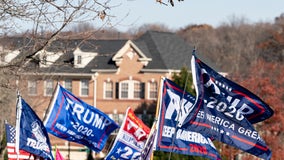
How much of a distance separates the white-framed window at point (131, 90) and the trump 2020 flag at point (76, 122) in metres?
33.4

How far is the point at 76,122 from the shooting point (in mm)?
20578

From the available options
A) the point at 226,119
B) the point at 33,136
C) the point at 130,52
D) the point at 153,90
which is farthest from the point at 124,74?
the point at 226,119

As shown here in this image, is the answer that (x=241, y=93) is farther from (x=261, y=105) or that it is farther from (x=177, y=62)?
(x=177, y=62)

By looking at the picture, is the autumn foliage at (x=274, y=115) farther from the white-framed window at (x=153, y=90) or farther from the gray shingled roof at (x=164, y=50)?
the white-framed window at (x=153, y=90)

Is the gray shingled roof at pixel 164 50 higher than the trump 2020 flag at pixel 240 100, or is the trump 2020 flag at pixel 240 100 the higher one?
the gray shingled roof at pixel 164 50

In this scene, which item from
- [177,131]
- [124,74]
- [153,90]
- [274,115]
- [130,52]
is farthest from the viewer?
[153,90]

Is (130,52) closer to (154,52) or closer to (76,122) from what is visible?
(154,52)

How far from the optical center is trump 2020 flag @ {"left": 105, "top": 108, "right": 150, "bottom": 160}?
70.0 ft

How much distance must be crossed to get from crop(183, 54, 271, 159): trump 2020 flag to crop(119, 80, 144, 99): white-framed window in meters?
39.6

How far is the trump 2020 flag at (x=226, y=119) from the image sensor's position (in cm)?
1488

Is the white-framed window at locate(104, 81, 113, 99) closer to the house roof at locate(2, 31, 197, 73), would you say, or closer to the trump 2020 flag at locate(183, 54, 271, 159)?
the house roof at locate(2, 31, 197, 73)

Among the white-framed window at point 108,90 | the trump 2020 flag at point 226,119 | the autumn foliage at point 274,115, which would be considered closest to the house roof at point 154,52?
the white-framed window at point 108,90

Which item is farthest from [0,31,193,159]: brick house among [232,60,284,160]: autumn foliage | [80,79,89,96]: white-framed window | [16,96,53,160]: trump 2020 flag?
[16,96,53,160]: trump 2020 flag

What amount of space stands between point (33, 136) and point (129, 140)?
135 inches
